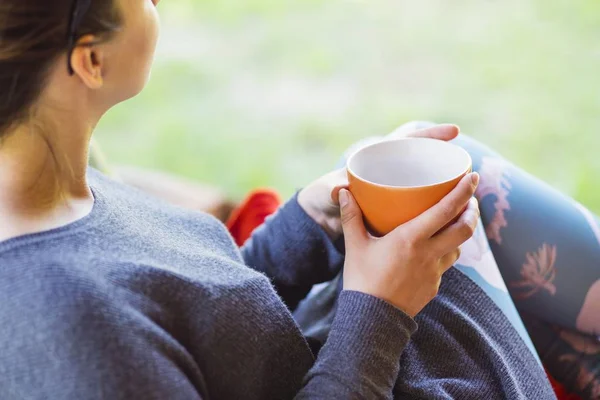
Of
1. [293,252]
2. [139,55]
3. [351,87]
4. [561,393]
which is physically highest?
[139,55]

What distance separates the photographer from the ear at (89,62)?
2.03 ft

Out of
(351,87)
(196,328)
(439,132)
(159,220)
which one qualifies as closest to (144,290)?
(196,328)

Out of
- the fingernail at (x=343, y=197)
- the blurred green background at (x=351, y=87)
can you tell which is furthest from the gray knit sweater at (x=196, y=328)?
the blurred green background at (x=351, y=87)

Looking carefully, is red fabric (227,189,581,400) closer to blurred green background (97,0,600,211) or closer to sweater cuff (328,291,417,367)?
sweater cuff (328,291,417,367)

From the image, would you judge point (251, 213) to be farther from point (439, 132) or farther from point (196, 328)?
point (196, 328)

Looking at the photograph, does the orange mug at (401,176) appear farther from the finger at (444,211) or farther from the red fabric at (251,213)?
the red fabric at (251,213)

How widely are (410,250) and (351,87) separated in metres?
1.53

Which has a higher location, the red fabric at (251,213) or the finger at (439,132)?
the finger at (439,132)

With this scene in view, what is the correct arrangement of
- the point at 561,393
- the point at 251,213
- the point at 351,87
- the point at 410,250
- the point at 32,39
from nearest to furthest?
the point at 32,39 → the point at 410,250 → the point at 561,393 → the point at 251,213 → the point at 351,87

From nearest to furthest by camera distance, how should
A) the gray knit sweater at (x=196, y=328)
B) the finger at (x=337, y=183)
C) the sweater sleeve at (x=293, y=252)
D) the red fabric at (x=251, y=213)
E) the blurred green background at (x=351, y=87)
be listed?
the gray knit sweater at (x=196, y=328), the finger at (x=337, y=183), the sweater sleeve at (x=293, y=252), the red fabric at (x=251, y=213), the blurred green background at (x=351, y=87)

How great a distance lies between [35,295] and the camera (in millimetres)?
585

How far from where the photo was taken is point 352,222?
73 cm

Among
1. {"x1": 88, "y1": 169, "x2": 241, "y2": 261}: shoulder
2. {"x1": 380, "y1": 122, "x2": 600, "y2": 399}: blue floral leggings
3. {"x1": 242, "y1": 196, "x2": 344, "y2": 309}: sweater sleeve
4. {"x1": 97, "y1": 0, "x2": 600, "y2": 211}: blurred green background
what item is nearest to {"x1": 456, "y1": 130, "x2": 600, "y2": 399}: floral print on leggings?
{"x1": 380, "y1": 122, "x2": 600, "y2": 399}: blue floral leggings

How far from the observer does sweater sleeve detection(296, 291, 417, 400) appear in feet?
2.18
